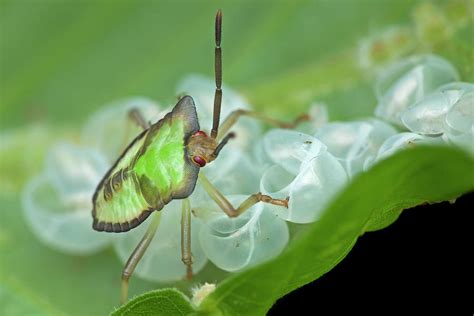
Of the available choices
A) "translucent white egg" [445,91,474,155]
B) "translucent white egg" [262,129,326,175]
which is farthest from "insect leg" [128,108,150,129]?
"translucent white egg" [445,91,474,155]

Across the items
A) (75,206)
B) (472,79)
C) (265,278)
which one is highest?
(472,79)

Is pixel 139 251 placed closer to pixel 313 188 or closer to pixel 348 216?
pixel 313 188

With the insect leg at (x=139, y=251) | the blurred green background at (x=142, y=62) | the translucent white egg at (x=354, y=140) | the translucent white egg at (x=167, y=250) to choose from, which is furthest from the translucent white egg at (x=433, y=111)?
the insect leg at (x=139, y=251)

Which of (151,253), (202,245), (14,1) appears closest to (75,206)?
(151,253)

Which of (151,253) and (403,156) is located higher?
(403,156)

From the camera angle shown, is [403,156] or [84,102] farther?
[84,102]

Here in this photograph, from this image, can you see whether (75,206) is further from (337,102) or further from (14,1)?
(14,1)
